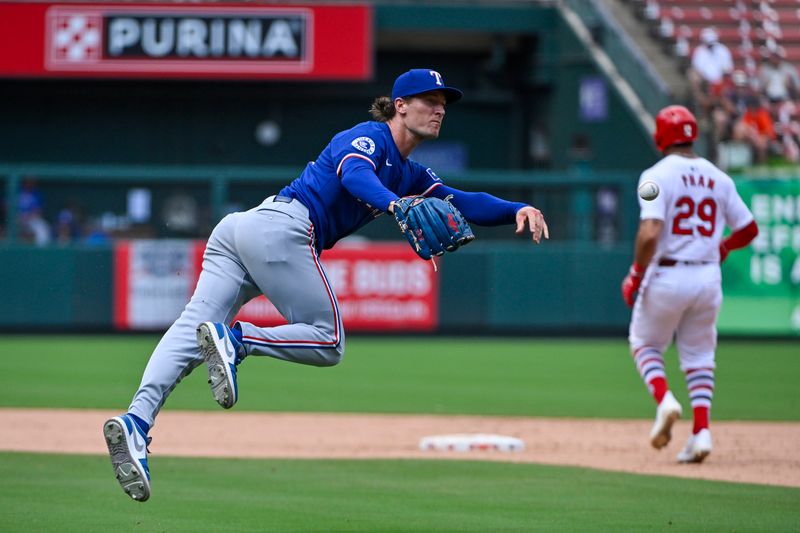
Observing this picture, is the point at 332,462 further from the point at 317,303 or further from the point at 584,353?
the point at 584,353

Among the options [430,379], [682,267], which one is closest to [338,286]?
[430,379]

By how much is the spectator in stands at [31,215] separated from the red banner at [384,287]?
2.89m

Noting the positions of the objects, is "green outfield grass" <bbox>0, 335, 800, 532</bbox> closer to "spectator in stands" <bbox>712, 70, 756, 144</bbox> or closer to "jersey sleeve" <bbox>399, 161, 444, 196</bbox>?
"jersey sleeve" <bbox>399, 161, 444, 196</bbox>

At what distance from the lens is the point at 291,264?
5730 mm

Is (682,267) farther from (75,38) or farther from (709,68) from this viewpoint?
(75,38)

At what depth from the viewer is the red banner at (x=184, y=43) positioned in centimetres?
2155

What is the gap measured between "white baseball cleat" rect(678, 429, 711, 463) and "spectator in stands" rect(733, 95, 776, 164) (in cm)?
1187

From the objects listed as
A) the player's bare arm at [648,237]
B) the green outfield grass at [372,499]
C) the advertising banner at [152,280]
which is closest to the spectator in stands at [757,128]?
the advertising banner at [152,280]

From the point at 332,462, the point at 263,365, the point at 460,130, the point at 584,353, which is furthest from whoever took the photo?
the point at 460,130

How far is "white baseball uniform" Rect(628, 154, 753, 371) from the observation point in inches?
319

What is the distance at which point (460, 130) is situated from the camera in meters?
24.9

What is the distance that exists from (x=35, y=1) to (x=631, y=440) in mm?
15356

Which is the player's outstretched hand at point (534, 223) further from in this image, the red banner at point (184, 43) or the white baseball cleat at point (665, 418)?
the red banner at point (184, 43)

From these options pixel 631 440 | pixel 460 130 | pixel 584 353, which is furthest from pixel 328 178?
pixel 460 130
